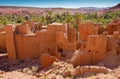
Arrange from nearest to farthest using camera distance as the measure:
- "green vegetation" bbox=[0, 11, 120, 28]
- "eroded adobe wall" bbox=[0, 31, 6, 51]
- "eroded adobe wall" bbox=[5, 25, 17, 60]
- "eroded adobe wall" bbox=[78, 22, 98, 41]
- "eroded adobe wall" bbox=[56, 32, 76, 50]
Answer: "eroded adobe wall" bbox=[56, 32, 76, 50], "eroded adobe wall" bbox=[78, 22, 98, 41], "eroded adobe wall" bbox=[5, 25, 17, 60], "eroded adobe wall" bbox=[0, 31, 6, 51], "green vegetation" bbox=[0, 11, 120, 28]

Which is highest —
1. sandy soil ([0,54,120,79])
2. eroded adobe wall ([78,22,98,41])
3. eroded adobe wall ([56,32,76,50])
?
eroded adobe wall ([78,22,98,41])

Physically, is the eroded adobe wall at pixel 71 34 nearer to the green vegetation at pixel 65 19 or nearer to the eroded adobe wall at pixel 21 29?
the eroded adobe wall at pixel 21 29

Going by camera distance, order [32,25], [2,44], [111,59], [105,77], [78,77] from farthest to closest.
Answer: [32,25], [2,44], [111,59], [78,77], [105,77]

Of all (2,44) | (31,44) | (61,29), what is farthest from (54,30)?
(2,44)

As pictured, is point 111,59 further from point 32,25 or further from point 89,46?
point 32,25

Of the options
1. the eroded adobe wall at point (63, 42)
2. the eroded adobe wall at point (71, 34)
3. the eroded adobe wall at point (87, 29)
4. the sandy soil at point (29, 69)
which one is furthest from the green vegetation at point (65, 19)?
→ the sandy soil at point (29, 69)

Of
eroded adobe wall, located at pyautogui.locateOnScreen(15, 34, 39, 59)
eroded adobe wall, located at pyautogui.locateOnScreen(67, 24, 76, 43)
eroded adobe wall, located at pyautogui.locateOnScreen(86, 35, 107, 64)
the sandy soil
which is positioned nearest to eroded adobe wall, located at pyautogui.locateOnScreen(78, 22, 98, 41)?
eroded adobe wall, located at pyautogui.locateOnScreen(67, 24, 76, 43)

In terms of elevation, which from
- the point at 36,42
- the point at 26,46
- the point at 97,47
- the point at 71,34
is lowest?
the point at 26,46

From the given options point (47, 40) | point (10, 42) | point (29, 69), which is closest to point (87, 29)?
point (47, 40)

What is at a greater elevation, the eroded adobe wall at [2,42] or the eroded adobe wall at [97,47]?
the eroded adobe wall at [97,47]

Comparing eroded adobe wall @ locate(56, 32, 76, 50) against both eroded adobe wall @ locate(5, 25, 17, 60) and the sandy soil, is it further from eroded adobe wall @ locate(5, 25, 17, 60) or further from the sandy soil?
eroded adobe wall @ locate(5, 25, 17, 60)

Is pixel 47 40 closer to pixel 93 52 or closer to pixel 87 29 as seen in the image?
pixel 87 29

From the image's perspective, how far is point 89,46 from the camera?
1402cm

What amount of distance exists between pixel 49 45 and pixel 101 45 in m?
7.70
